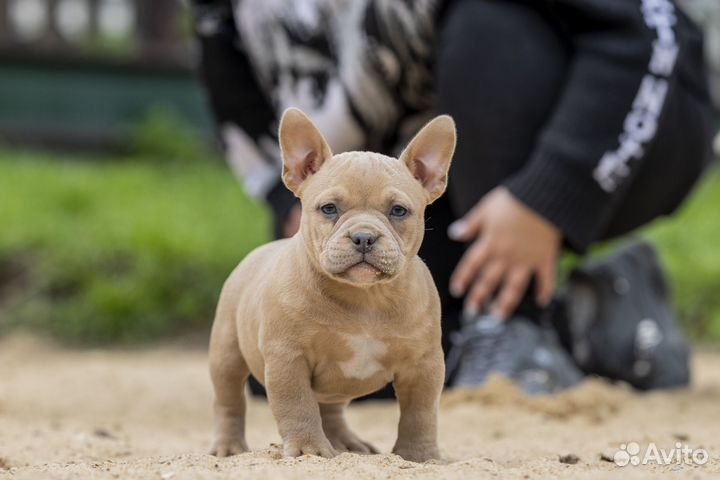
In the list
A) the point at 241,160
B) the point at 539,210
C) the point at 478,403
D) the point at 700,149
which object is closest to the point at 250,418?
the point at 478,403

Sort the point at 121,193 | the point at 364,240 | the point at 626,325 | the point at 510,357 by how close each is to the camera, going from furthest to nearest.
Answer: the point at 121,193
the point at 626,325
the point at 510,357
the point at 364,240

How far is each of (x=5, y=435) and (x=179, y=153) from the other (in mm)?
4578

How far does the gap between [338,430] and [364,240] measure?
0.50 meters

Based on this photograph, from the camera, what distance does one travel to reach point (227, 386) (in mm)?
1784

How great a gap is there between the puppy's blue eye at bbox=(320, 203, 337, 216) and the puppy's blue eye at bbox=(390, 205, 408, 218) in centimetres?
8

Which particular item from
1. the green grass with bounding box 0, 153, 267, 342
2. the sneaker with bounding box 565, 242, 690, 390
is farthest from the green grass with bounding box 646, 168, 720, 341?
the green grass with bounding box 0, 153, 267, 342

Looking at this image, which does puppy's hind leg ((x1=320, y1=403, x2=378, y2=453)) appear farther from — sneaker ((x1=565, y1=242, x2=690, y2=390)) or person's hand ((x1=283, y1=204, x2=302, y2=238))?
sneaker ((x1=565, y1=242, x2=690, y2=390))

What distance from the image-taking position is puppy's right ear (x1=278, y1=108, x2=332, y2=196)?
165 centimetres

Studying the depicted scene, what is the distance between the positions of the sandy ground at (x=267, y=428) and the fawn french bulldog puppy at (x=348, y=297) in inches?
4.3

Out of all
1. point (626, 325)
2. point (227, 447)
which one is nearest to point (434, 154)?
point (227, 447)

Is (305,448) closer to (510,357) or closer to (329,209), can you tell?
(329,209)

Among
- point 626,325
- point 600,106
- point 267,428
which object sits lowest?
point 267,428

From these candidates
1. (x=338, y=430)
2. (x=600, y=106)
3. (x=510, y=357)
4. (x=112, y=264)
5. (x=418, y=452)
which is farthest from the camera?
(x=112, y=264)
